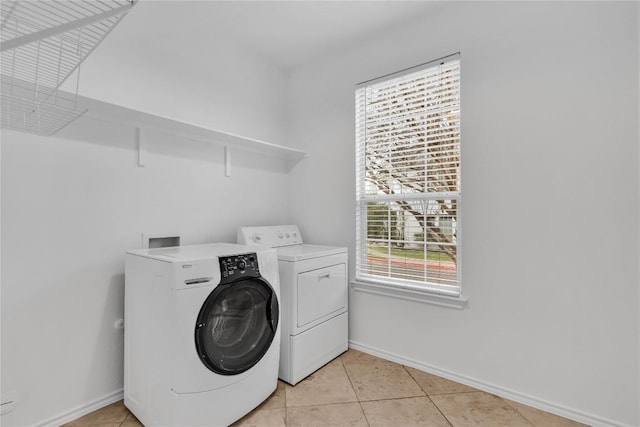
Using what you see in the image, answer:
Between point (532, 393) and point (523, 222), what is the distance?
1007 millimetres

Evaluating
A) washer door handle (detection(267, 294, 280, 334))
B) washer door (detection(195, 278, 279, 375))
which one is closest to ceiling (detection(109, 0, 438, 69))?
washer door (detection(195, 278, 279, 375))

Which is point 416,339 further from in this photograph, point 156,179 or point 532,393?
point 156,179

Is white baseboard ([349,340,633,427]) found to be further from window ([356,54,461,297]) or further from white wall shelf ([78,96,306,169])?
white wall shelf ([78,96,306,169])

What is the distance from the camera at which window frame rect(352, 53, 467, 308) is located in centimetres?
211

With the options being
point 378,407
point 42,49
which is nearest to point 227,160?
point 42,49

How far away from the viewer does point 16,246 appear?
1528mm

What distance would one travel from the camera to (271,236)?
2.56 metres

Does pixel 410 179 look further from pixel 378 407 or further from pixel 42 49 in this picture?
pixel 42 49

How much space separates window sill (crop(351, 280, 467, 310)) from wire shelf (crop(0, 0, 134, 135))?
6.98ft

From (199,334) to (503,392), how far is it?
1833 mm

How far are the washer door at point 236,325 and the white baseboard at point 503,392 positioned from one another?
3.39 ft

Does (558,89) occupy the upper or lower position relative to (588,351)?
upper

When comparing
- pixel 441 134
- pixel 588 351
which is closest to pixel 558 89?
pixel 441 134

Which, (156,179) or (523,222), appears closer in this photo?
(523,222)
